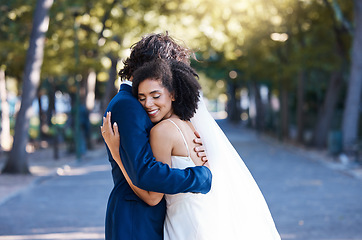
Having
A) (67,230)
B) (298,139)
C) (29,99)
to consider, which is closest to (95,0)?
(29,99)

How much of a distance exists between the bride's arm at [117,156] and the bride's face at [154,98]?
0.19 m

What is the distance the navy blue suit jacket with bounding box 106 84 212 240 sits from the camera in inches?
108

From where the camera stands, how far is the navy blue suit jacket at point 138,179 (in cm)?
275

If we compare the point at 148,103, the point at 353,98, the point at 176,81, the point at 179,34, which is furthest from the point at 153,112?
the point at 353,98

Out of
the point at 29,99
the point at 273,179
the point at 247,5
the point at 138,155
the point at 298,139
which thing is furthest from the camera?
the point at 298,139

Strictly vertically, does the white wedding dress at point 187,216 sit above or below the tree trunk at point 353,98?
above

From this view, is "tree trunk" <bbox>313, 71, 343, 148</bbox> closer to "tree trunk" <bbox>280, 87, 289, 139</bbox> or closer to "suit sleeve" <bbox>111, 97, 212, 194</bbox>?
"tree trunk" <bbox>280, 87, 289, 139</bbox>

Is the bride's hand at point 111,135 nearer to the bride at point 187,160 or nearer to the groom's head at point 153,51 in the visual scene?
the bride at point 187,160

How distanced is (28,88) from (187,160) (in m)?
13.0

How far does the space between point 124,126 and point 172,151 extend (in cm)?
26

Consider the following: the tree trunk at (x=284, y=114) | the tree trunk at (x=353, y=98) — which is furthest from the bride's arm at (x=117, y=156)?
the tree trunk at (x=284, y=114)

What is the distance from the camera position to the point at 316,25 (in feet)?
76.2

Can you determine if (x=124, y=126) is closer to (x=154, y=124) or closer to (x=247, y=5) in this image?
(x=154, y=124)

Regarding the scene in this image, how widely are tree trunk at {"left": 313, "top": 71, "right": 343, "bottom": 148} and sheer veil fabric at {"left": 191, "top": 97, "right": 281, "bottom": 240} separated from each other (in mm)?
20438
